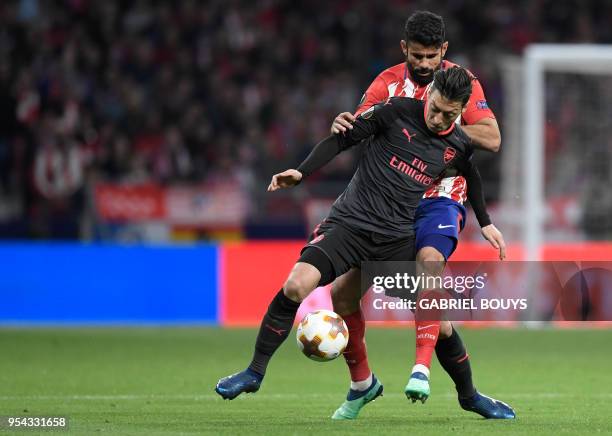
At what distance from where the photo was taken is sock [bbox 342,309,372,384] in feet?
23.2

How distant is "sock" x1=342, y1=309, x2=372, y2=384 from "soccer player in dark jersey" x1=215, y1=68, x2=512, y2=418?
437mm

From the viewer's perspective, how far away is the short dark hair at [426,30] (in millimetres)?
6895

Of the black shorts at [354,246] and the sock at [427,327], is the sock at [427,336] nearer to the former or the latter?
the sock at [427,327]

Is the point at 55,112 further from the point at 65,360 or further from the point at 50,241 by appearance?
Result: the point at 65,360

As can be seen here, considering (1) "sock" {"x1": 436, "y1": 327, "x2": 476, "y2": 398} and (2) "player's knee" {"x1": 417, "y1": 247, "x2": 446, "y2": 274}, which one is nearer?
(2) "player's knee" {"x1": 417, "y1": 247, "x2": 446, "y2": 274}

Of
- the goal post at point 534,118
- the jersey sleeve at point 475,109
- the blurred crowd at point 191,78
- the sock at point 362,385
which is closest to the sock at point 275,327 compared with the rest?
the sock at point 362,385

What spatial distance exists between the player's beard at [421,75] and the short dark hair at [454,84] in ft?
1.64

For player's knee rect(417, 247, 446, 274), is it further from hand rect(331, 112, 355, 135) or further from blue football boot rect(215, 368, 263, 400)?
blue football boot rect(215, 368, 263, 400)

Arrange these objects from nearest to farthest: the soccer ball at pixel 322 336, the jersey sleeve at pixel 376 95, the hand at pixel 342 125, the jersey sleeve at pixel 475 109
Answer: the soccer ball at pixel 322 336 → the hand at pixel 342 125 → the jersey sleeve at pixel 475 109 → the jersey sleeve at pixel 376 95

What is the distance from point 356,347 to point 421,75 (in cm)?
156

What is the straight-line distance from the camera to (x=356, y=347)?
7.08m

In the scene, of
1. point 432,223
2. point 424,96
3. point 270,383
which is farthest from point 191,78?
point 432,223

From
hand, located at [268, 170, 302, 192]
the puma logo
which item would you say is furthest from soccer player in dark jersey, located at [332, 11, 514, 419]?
the puma logo

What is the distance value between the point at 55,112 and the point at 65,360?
8062 mm
